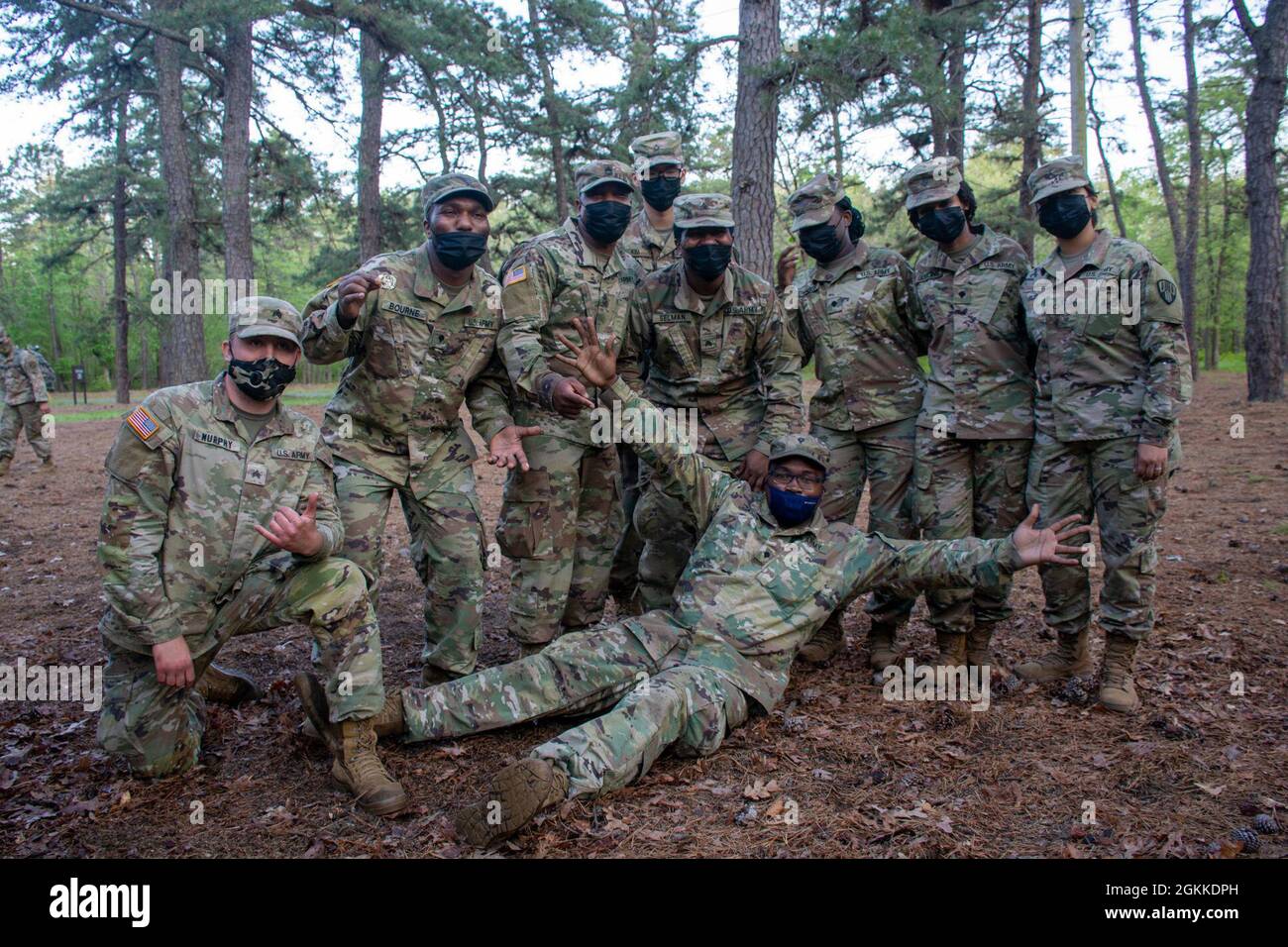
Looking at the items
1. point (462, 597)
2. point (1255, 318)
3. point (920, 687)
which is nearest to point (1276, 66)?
point (1255, 318)

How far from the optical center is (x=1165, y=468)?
5.14 meters

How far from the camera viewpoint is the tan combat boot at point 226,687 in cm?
537

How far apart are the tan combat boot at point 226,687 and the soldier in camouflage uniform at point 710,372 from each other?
267 centimetres

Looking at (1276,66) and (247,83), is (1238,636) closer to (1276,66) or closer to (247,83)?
(1276,66)

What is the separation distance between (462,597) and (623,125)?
1365cm

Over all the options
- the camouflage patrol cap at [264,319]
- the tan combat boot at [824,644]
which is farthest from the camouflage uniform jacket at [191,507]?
the tan combat boot at [824,644]

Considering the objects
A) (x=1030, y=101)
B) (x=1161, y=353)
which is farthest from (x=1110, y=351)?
(x=1030, y=101)

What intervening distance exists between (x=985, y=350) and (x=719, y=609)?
99.3 inches

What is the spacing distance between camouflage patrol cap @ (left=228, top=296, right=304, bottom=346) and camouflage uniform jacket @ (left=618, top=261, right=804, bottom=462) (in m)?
2.32

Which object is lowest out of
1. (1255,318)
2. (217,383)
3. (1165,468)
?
(1165,468)

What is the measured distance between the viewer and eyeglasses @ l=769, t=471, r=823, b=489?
5.21m

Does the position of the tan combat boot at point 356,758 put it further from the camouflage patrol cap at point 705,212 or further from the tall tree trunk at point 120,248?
the tall tree trunk at point 120,248

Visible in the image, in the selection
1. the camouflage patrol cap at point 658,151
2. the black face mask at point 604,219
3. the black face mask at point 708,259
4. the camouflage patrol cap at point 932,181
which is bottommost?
the black face mask at point 708,259

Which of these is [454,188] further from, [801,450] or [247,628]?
[247,628]
